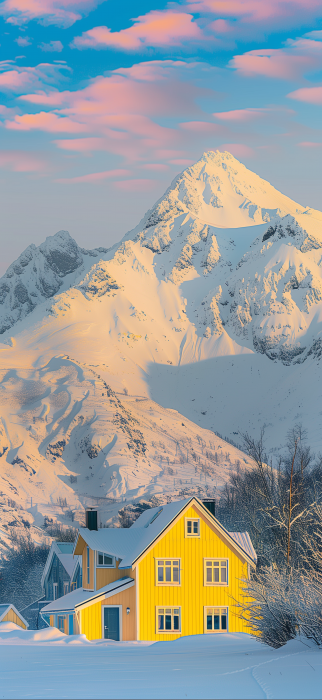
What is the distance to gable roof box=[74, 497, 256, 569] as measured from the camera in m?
38.1

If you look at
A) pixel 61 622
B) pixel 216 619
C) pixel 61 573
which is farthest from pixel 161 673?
pixel 61 573

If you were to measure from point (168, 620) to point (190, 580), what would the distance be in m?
2.05

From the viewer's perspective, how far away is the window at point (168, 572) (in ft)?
125

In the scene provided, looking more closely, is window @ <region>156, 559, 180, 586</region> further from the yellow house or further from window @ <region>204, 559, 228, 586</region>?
window @ <region>204, 559, 228, 586</region>

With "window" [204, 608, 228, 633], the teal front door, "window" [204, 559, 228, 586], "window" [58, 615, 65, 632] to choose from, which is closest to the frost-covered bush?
the teal front door

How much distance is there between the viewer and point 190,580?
38562mm

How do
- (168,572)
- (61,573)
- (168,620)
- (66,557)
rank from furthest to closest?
(61,573) < (66,557) < (168,572) < (168,620)

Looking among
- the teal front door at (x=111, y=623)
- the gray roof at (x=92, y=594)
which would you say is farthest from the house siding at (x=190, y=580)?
the teal front door at (x=111, y=623)

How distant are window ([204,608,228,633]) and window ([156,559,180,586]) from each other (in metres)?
2.06

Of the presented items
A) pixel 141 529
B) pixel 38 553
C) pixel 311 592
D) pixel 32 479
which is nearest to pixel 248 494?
pixel 38 553

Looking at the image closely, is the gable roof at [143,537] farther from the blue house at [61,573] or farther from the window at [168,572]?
the blue house at [61,573]

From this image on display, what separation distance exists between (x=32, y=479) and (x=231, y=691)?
623 ft

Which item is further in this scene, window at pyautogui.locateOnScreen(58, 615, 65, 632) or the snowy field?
window at pyautogui.locateOnScreen(58, 615, 65, 632)

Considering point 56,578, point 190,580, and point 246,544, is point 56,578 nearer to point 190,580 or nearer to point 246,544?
point 246,544
